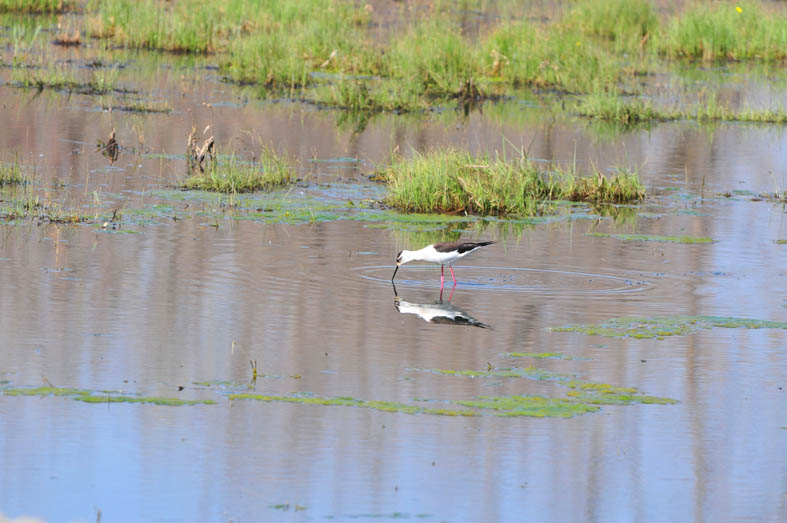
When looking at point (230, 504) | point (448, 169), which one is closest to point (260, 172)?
point (448, 169)

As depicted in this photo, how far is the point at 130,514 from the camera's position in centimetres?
660

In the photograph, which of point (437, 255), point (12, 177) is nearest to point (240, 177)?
point (12, 177)

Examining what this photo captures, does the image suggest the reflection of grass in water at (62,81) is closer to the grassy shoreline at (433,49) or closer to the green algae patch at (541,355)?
the grassy shoreline at (433,49)

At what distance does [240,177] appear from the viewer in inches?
691

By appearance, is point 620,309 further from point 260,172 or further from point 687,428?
point 260,172

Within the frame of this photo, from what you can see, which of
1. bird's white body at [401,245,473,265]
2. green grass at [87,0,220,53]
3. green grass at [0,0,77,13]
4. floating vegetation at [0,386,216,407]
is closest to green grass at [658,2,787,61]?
green grass at [87,0,220,53]

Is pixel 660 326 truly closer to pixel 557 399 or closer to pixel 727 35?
pixel 557 399

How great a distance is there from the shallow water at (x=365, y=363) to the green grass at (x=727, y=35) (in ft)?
65.3

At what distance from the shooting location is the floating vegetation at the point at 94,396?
27.2ft

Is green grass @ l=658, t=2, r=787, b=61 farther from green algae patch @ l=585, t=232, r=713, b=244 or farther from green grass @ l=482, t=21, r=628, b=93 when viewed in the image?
green algae patch @ l=585, t=232, r=713, b=244

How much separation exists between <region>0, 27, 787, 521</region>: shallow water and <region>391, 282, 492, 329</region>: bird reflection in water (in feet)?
0.24

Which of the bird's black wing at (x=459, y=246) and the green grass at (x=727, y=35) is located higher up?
the green grass at (x=727, y=35)

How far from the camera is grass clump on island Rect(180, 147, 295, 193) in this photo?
1736 centimetres

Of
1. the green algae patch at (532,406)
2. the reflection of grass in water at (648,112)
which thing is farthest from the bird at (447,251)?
the reflection of grass in water at (648,112)
